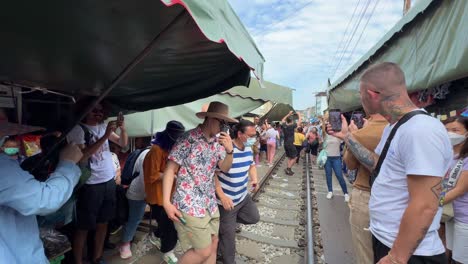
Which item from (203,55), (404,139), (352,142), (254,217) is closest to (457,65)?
(352,142)

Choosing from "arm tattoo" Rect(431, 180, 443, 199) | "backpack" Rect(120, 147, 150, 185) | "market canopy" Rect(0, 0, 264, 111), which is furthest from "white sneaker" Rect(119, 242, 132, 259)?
"arm tattoo" Rect(431, 180, 443, 199)

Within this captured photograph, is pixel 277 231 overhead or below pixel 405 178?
below

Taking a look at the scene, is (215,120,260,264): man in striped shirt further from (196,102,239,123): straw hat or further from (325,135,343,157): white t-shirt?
(325,135,343,157): white t-shirt

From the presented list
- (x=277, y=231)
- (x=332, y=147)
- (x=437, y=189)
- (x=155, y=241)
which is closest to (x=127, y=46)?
(x=437, y=189)

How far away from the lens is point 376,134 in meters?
2.50

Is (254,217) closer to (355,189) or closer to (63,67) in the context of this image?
(355,189)

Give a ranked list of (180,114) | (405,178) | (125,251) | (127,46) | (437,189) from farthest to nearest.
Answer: (180,114)
(125,251)
(127,46)
(405,178)
(437,189)

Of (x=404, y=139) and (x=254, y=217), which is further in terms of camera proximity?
(x=254, y=217)

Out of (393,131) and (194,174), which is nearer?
(393,131)

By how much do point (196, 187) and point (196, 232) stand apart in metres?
0.41

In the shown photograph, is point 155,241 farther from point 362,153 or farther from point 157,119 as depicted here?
point 362,153

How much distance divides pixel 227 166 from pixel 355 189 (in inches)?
52.5

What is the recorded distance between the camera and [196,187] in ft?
8.34

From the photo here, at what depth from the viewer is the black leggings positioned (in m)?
3.42
